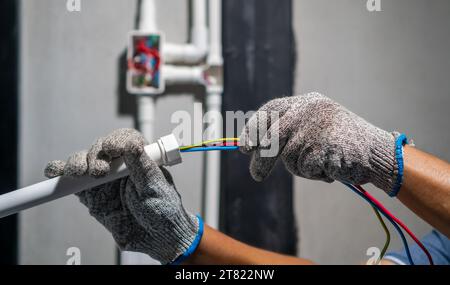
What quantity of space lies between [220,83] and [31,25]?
0.43 m

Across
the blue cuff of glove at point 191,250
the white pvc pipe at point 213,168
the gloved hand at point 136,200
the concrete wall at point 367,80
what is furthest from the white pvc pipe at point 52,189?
the concrete wall at point 367,80

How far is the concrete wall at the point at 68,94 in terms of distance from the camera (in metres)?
0.74

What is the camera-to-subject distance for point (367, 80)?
32.2 inches

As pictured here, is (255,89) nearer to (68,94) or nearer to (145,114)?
(145,114)

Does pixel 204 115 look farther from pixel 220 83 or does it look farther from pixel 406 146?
pixel 406 146

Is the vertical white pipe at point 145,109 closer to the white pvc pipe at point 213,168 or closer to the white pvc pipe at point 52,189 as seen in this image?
the white pvc pipe at point 213,168

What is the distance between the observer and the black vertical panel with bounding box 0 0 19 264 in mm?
734

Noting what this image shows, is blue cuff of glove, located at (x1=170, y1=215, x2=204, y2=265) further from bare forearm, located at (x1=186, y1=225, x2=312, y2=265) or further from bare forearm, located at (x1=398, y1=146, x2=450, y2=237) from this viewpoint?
bare forearm, located at (x1=398, y1=146, x2=450, y2=237)

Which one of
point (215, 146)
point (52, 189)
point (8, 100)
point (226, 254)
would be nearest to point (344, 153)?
point (215, 146)

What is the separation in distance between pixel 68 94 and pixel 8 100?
0.42ft

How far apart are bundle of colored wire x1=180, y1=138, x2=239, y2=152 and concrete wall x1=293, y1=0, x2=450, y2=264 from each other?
0.35 m

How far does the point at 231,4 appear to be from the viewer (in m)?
0.73

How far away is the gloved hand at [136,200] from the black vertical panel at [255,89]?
0.19 metres

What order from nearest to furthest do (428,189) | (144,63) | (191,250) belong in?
(428,189), (191,250), (144,63)
